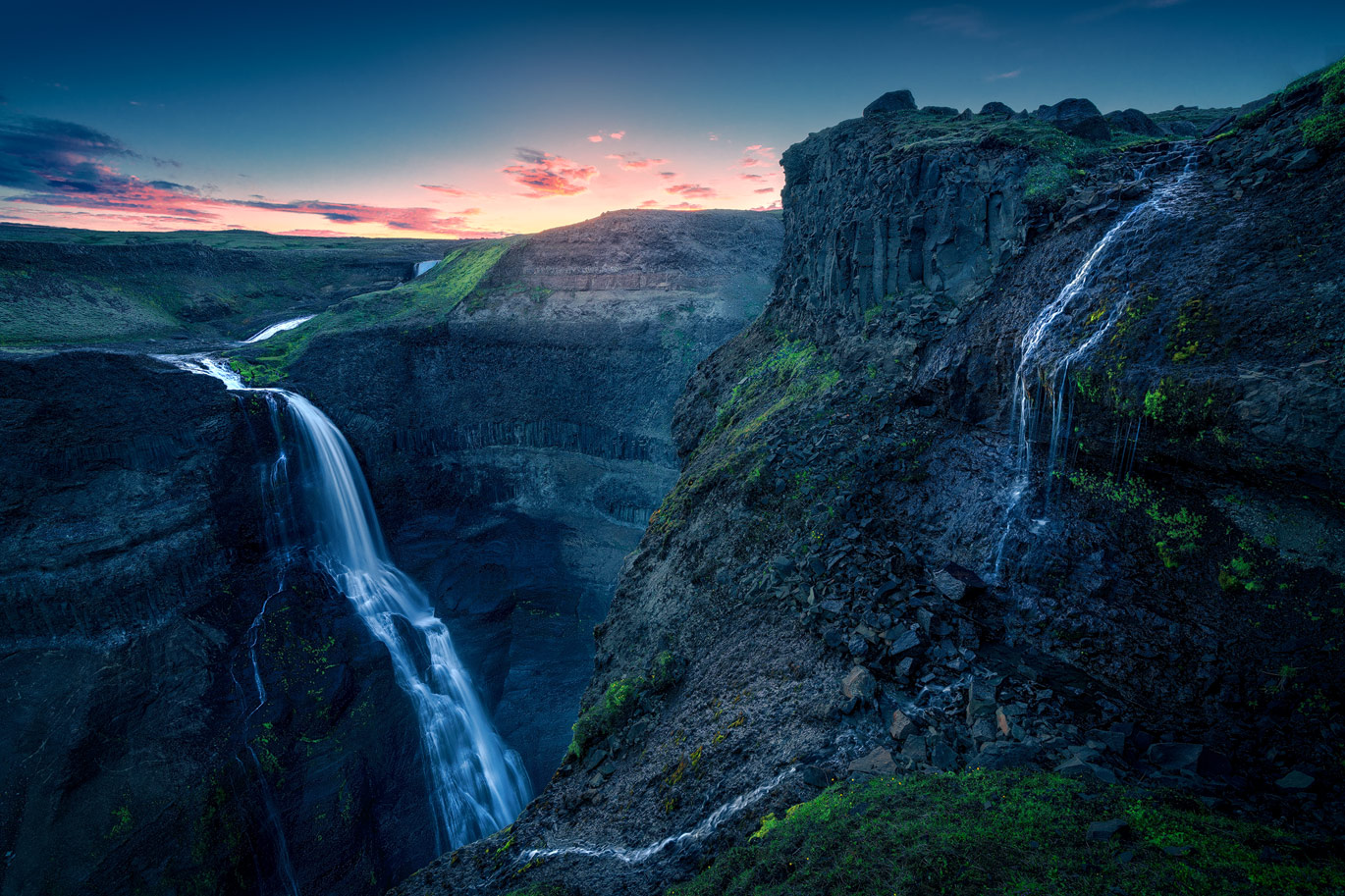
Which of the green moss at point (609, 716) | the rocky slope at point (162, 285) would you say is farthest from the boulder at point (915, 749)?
the rocky slope at point (162, 285)

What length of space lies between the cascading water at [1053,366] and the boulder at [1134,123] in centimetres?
575

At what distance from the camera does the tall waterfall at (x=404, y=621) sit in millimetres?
20969

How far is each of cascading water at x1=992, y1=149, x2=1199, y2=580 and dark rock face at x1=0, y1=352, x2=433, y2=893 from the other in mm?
22076

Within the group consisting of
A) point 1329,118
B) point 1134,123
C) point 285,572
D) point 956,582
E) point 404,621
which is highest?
point 1134,123

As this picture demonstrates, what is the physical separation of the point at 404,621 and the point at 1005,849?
80.0 ft

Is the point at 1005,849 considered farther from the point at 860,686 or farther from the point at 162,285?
the point at 162,285

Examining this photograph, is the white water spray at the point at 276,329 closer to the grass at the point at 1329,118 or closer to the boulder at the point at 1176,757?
the boulder at the point at 1176,757

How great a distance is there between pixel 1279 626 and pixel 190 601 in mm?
27443

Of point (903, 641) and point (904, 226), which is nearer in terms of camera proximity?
point (903, 641)

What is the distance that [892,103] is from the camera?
1841cm

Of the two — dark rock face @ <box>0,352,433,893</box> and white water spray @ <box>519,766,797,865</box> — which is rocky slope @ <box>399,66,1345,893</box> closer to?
white water spray @ <box>519,766,797,865</box>

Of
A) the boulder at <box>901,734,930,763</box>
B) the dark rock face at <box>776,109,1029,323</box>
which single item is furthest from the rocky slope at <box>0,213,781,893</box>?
the boulder at <box>901,734,930,763</box>

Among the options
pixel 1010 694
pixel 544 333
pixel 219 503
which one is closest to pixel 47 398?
pixel 219 503

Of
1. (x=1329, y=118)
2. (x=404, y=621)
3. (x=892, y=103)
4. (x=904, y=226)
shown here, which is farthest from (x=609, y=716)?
(x=892, y=103)
